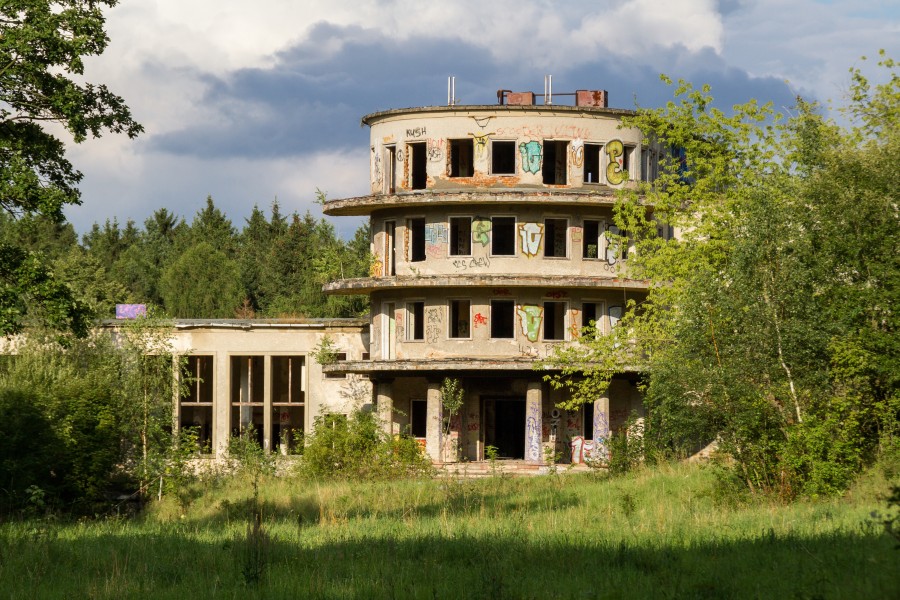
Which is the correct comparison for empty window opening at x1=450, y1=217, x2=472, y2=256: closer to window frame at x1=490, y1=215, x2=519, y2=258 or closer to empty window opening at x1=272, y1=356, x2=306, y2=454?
window frame at x1=490, y1=215, x2=519, y2=258

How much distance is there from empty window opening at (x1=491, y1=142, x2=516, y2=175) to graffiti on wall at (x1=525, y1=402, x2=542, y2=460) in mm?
9683

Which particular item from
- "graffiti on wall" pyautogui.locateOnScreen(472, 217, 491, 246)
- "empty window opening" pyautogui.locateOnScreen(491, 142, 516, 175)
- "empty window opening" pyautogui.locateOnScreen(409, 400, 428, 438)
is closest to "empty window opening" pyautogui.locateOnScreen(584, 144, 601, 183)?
"empty window opening" pyautogui.locateOnScreen(491, 142, 516, 175)

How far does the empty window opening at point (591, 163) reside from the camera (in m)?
51.7

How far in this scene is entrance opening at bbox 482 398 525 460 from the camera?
175 feet

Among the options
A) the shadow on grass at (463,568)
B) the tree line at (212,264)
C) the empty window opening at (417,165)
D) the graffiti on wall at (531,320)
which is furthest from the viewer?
the tree line at (212,264)

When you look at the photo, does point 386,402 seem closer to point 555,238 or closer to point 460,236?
point 460,236

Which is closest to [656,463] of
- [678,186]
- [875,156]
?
[678,186]

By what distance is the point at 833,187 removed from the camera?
29.5 m

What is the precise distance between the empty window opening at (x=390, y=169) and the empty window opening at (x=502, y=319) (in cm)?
648

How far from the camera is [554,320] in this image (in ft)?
168

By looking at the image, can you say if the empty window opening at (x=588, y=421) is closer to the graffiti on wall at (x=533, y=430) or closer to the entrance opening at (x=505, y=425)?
the entrance opening at (x=505, y=425)

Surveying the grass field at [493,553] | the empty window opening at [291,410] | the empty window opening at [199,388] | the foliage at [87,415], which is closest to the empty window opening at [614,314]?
the empty window opening at [291,410]

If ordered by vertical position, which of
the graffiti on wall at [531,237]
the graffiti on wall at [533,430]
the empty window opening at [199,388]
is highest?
the graffiti on wall at [531,237]

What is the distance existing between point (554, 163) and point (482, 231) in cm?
543
